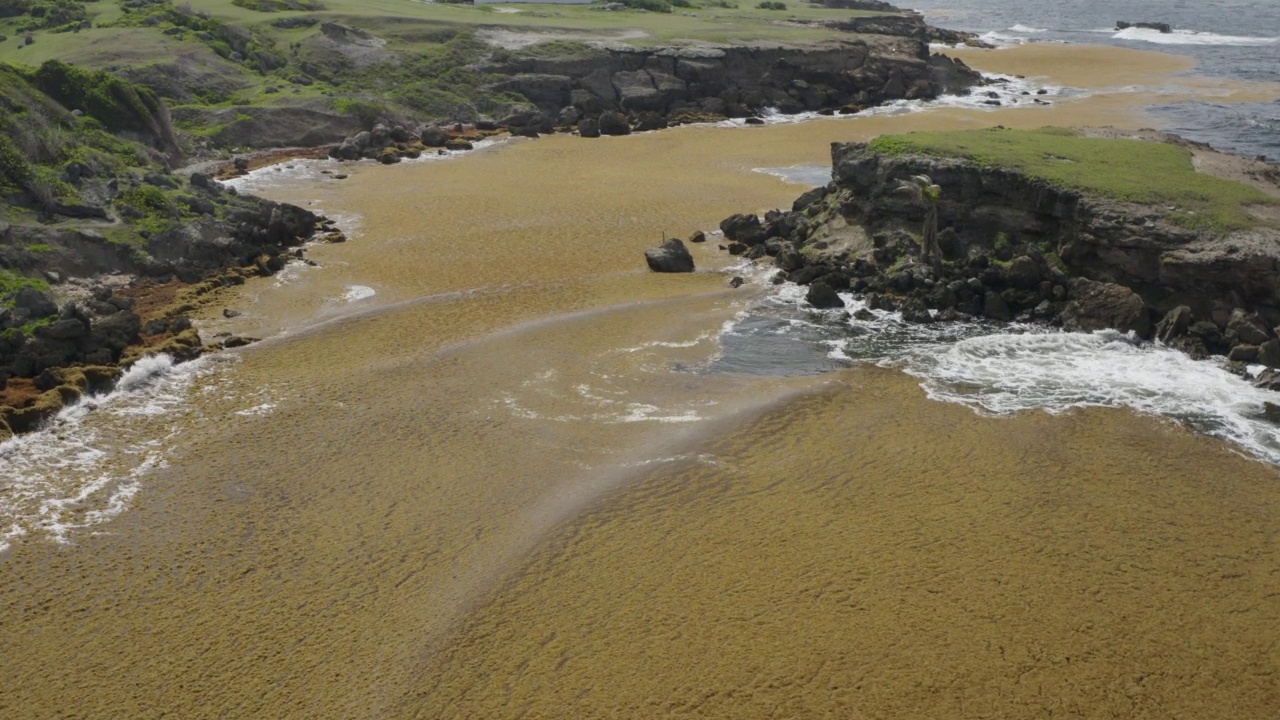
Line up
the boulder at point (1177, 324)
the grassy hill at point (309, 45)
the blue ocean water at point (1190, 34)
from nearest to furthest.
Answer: the boulder at point (1177, 324), the grassy hill at point (309, 45), the blue ocean water at point (1190, 34)

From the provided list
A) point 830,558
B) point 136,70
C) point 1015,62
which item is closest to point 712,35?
point 1015,62

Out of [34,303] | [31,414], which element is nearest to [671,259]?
[34,303]

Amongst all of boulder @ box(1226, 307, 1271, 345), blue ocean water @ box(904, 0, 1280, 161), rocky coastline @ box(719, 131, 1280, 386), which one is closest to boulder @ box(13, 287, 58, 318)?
rocky coastline @ box(719, 131, 1280, 386)

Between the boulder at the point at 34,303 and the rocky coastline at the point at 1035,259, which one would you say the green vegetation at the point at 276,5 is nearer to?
the rocky coastline at the point at 1035,259

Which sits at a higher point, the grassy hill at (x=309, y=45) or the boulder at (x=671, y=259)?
the grassy hill at (x=309, y=45)

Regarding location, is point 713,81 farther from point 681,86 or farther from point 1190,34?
point 1190,34

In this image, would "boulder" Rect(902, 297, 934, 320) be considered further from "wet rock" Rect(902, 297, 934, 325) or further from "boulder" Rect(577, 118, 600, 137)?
"boulder" Rect(577, 118, 600, 137)

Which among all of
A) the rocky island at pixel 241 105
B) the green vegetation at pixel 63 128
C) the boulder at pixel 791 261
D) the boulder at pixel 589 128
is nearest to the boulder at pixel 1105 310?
the boulder at pixel 791 261
